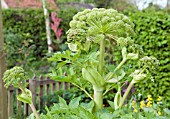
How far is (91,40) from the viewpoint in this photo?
1.34 meters

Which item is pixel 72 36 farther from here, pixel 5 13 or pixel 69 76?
pixel 5 13

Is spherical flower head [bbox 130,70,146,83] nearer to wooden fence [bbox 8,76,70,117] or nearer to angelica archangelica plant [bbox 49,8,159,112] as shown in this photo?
angelica archangelica plant [bbox 49,8,159,112]

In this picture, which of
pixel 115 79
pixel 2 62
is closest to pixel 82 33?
pixel 115 79

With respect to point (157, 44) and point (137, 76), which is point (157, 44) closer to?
point (157, 44)

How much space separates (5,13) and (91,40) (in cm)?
929

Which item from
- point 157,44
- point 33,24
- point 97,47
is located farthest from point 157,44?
point 33,24

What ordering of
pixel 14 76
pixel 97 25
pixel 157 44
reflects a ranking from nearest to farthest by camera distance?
pixel 14 76, pixel 97 25, pixel 157 44

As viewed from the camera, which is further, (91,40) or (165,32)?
(165,32)

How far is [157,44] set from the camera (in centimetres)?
504

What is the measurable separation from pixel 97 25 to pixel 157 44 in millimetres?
3828

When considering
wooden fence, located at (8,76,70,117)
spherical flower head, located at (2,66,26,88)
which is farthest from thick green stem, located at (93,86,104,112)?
wooden fence, located at (8,76,70,117)

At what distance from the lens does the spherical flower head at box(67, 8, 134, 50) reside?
131 cm

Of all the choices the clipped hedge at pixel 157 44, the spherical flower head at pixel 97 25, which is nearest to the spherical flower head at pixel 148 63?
the spherical flower head at pixel 97 25

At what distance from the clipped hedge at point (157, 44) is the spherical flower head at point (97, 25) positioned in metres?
3.68
